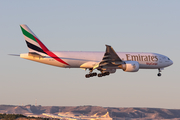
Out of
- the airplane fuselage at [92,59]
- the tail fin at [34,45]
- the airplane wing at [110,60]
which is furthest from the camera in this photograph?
the tail fin at [34,45]

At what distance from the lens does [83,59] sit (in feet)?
204

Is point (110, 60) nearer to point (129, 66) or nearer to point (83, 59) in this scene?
point (129, 66)

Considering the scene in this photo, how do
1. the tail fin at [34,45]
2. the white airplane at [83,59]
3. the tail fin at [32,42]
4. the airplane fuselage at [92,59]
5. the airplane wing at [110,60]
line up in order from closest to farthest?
1. the airplane wing at [110,60]
2. the white airplane at [83,59]
3. the airplane fuselage at [92,59]
4. the tail fin at [34,45]
5. the tail fin at [32,42]

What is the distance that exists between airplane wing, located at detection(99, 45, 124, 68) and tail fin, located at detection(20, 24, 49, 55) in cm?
1084

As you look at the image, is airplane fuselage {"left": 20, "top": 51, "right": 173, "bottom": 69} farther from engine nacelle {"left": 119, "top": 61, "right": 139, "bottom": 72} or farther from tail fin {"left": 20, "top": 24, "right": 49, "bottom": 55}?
engine nacelle {"left": 119, "top": 61, "right": 139, "bottom": 72}

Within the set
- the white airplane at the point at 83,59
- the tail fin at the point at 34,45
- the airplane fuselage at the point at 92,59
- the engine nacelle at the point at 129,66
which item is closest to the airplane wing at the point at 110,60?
the white airplane at the point at 83,59

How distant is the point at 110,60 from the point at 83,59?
580 cm

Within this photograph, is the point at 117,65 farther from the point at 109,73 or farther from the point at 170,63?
the point at 170,63

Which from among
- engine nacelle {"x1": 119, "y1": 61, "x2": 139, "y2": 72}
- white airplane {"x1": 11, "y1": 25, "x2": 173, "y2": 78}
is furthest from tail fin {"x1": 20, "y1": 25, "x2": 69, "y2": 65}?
engine nacelle {"x1": 119, "y1": 61, "x2": 139, "y2": 72}

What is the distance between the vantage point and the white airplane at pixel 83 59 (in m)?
59.4

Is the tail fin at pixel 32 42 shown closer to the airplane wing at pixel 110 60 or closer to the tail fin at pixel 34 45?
the tail fin at pixel 34 45

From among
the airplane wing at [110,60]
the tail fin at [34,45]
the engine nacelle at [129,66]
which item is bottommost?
the engine nacelle at [129,66]

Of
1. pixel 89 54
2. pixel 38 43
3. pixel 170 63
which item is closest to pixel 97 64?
pixel 89 54

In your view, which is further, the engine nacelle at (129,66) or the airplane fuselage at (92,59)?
the airplane fuselage at (92,59)
